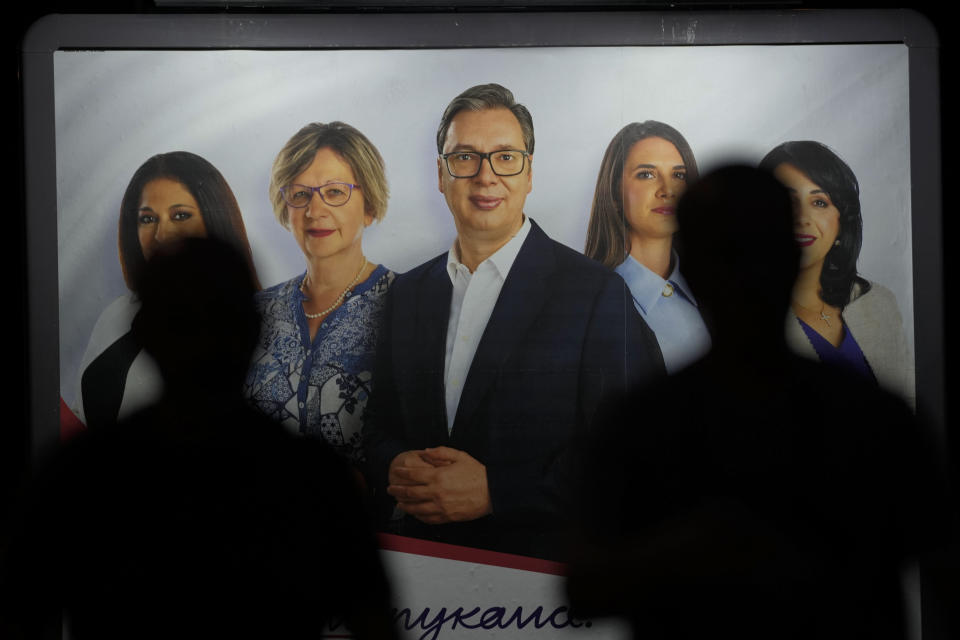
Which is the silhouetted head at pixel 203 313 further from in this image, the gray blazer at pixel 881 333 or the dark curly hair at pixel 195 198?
the gray blazer at pixel 881 333

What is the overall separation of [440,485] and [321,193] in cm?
91

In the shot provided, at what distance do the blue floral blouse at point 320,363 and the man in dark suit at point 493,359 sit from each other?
0.05 metres

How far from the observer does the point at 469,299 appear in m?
2.38

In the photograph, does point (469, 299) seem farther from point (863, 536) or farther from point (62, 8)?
point (62, 8)

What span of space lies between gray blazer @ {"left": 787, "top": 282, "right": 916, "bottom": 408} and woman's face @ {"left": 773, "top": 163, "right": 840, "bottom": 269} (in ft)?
0.53

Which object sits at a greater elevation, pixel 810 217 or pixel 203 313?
pixel 810 217

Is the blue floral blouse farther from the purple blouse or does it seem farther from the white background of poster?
the purple blouse

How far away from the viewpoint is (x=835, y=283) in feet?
7.89

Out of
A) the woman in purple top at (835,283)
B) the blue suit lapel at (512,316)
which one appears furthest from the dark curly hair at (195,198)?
the woman in purple top at (835,283)

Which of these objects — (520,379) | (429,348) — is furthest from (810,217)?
(429,348)

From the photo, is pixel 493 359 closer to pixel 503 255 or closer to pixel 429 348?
pixel 429 348

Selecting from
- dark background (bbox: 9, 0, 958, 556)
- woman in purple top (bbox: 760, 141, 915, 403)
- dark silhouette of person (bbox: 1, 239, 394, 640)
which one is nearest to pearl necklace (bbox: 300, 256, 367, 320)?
dark silhouette of person (bbox: 1, 239, 394, 640)

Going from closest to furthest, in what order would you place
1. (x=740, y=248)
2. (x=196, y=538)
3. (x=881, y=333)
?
(x=196, y=538) < (x=740, y=248) < (x=881, y=333)

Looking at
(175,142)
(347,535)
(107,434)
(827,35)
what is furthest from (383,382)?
(827,35)
